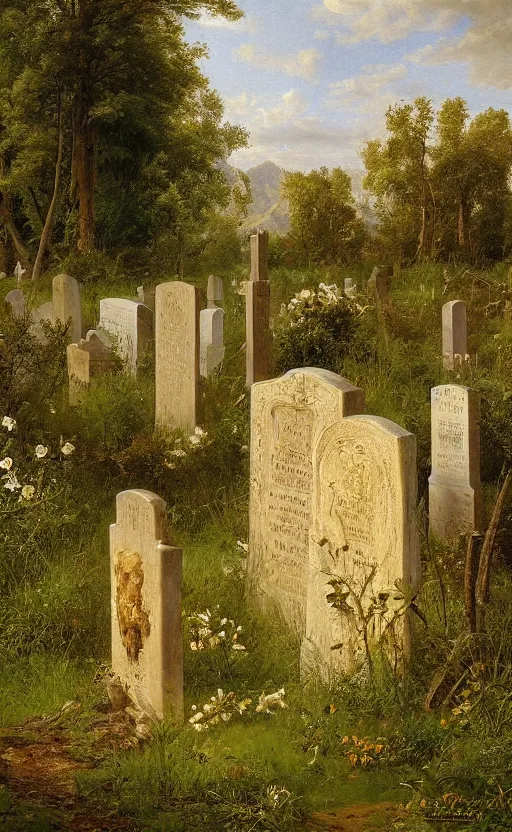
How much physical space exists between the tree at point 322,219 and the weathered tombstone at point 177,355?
14.9m

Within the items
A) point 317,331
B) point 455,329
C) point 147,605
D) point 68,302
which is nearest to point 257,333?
point 317,331

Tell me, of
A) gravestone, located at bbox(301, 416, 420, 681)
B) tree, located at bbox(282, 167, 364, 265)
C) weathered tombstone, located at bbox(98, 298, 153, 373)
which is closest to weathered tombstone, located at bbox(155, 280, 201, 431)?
weathered tombstone, located at bbox(98, 298, 153, 373)

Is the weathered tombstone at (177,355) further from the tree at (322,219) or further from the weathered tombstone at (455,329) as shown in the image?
the tree at (322,219)

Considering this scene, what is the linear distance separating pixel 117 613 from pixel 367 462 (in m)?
1.73

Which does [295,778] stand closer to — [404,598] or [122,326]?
[404,598]

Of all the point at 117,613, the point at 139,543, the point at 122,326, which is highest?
the point at 122,326

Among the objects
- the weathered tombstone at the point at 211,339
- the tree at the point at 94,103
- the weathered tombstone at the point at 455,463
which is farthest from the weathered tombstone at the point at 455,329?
the tree at the point at 94,103

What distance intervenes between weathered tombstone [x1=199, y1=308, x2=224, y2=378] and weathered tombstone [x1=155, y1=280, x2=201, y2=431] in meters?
1.98

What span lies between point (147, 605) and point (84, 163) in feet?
60.5

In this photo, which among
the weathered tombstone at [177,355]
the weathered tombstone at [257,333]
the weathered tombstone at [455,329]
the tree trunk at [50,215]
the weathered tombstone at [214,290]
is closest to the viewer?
the weathered tombstone at [177,355]

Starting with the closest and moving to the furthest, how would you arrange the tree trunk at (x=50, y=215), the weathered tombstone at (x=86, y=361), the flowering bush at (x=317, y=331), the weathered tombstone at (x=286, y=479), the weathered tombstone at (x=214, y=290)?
the weathered tombstone at (x=286, y=479), the weathered tombstone at (x=86, y=361), the flowering bush at (x=317, y=331), the weathered tombstone at (x=214, y=290), the tree trunk at (x=50, y=215)

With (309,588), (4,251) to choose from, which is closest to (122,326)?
(309,588)

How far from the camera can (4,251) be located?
25.5 m

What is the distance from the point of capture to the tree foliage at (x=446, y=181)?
85.4 feet
